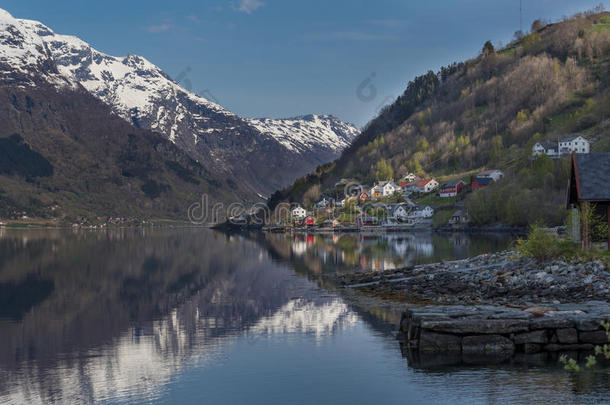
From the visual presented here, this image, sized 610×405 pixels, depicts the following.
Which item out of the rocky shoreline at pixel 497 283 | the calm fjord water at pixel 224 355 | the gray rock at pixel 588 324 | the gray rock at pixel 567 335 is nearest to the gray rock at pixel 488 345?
the calm fjord water at pixel 224 355

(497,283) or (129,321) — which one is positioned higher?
(497,283)

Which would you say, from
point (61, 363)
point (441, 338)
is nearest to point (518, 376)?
point (441, 338)

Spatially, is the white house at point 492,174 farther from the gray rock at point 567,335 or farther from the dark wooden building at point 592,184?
the gray rock at point 567,335

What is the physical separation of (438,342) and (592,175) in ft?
78.9

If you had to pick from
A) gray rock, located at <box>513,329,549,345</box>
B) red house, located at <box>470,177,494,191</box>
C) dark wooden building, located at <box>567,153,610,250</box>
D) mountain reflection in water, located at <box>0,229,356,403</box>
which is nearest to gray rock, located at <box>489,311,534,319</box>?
gray rock, located at <box>513,329,549,345</box>

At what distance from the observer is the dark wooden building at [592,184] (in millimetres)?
44125

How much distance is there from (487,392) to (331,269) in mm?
51069

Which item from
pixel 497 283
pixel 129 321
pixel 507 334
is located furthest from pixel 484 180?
pixel 507 334

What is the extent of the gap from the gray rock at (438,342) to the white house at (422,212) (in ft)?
542

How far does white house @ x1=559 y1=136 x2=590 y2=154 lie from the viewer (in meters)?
182

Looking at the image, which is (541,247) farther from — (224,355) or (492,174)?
(492,174)

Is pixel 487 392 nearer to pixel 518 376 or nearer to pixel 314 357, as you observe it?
pixel 518 376

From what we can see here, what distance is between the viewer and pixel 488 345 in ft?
89.8

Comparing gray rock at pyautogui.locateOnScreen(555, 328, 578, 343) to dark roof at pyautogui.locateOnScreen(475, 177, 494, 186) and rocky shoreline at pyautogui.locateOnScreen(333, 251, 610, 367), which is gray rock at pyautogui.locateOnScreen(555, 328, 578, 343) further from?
dark roof at pyautogui.locateOnScreen(475, 177, 494, 186)
